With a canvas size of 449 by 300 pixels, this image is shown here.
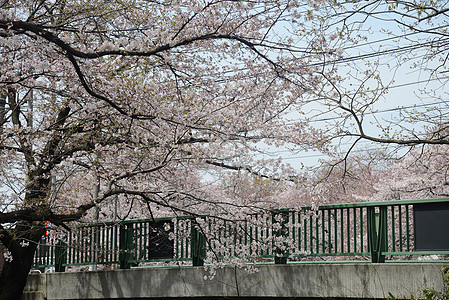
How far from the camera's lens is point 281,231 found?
9078mm

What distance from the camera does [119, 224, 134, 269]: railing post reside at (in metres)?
10.9

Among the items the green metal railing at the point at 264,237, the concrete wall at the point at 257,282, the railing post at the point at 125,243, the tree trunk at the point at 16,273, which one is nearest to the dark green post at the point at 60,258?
the concrete wall at the point at 257,282

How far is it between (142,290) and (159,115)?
4.13 metres

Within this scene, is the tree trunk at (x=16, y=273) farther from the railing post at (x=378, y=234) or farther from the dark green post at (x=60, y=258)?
the railing post at (x=378, y=234)

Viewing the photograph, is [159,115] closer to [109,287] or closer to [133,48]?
[133,48]

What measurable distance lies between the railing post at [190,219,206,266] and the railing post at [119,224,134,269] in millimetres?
1738

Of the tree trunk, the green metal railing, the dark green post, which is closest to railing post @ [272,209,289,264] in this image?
the green metal railing

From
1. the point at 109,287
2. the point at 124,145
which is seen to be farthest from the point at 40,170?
the point at 109,287

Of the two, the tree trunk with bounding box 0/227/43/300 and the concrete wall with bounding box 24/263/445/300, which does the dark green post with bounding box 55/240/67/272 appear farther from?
the tree trunk with bounding box 0/227/43/300

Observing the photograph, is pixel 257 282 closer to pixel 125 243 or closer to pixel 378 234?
pixel 378 234

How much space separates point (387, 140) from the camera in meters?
9.23

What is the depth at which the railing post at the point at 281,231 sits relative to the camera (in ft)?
29.1

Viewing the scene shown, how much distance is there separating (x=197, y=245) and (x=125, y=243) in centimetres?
206

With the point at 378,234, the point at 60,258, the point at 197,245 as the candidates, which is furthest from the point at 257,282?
the point at 60,258
